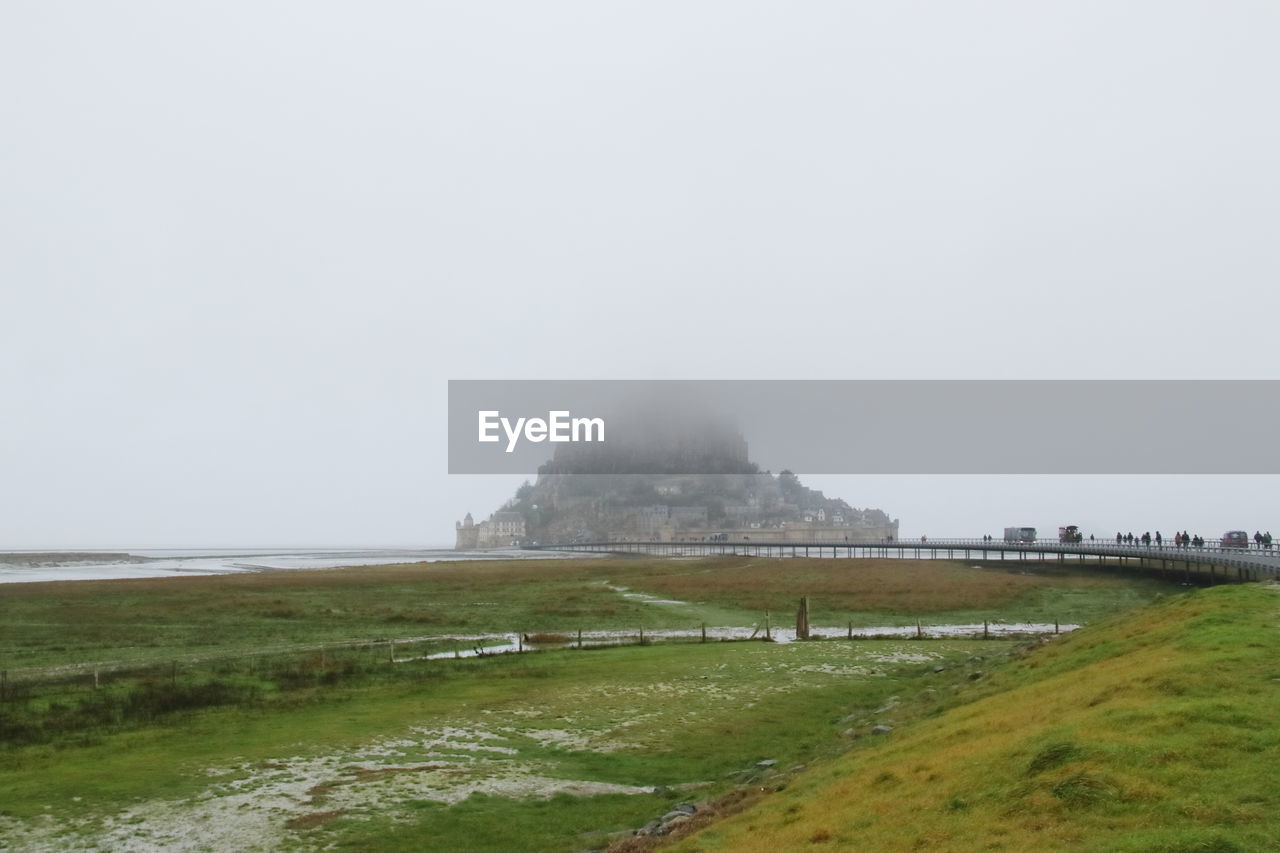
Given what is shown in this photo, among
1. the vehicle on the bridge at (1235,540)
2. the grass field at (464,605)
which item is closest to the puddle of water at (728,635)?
the grass field at (464,605)

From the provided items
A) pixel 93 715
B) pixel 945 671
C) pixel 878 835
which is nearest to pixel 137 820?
pixel 93 715

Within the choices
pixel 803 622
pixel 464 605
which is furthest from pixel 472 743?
pixel 464 605

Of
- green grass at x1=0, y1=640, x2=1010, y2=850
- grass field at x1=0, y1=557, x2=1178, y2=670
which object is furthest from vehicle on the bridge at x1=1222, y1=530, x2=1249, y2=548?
green grass at x1=0, y1=640, x2=1010, y2=850

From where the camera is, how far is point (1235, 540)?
93.8 meters

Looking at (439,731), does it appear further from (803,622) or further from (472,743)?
(803,622)

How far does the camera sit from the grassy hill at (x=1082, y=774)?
A: 920cm

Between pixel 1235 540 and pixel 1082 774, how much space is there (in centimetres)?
10203

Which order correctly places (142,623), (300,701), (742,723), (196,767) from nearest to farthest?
(196,767) < (742,723) < (300,701) < (142,623)

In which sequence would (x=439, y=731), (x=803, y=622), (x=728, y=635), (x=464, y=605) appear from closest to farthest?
1. (x=439, y=731)
2. (x=803, y=622)
3. (x=728, y=635)
4. (x=464, y=605)

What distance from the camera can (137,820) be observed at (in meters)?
15.6

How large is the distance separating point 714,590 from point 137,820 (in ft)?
224

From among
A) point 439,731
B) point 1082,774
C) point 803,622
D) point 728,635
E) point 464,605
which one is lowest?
point 464,605

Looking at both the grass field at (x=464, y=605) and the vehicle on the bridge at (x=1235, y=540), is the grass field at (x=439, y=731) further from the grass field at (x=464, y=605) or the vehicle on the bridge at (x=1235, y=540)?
the vehicle on the bridge at (x=1235, y=540)

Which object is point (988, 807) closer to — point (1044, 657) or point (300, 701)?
point (1044, 657)
